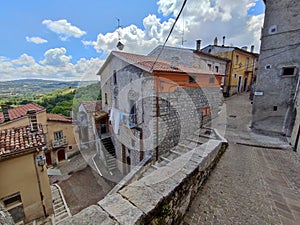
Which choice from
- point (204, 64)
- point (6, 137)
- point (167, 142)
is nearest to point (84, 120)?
point (6, 137)

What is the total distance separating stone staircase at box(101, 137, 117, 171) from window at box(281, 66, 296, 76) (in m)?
11.5

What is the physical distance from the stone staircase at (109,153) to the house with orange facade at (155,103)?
1.17 metres

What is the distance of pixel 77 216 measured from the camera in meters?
1.34

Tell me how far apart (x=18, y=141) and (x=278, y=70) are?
11363 millimetres

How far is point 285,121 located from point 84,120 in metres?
15.1

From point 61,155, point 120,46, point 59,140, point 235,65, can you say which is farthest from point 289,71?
point 61,155

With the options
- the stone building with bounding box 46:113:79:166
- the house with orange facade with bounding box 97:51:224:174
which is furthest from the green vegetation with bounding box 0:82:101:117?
the house with orange facade with bounding box 97:51:224:174

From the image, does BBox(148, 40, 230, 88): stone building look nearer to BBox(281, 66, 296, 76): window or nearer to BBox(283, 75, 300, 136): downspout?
BBox(281, 66, 296, 76): window

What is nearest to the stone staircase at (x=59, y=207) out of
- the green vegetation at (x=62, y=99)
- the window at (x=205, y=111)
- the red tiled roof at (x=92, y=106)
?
the red tiled roof at (x=92, y=106)

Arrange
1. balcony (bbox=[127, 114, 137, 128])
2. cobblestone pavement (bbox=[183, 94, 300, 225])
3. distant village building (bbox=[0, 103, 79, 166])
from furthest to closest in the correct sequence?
distant village building (bbox=[0, 103, 79, 166])
balcony (bbox=[127, 114, 137, 128])
cobblestone pavement (bbox=[183, 94, 300, 225])

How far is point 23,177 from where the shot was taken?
475 cm

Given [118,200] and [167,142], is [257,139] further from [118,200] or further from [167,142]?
[118,200]

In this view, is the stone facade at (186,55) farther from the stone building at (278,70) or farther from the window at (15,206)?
the window at (15,206)

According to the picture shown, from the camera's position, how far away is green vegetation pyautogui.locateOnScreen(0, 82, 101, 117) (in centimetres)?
1573
